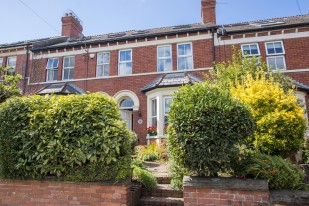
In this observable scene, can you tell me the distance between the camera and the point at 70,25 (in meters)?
17.8

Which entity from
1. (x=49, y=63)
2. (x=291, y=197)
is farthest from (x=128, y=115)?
(x=291, y=197)

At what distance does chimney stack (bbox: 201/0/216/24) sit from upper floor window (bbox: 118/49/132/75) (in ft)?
17.7

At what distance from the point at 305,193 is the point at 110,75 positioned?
11.7m

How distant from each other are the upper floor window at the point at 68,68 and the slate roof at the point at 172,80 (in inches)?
199

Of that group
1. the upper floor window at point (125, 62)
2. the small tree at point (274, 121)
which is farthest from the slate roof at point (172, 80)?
the small tree at point (274, 121)

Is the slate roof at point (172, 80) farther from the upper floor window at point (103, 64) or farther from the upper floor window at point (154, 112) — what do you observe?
the upper floor window at point (103, 64)

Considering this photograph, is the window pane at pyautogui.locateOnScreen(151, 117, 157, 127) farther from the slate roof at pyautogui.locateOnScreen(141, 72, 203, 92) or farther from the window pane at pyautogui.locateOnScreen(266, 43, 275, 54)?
the window pane at pyautogui.locateOnScreen(266, 43, 275, 54)

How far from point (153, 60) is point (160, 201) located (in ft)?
33.1

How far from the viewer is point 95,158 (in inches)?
155

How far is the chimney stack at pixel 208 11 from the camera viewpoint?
14671mm

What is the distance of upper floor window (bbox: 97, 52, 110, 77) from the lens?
13922mm

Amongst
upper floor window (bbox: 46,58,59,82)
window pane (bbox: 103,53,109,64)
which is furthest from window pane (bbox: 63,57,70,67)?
window pane (bbox: 103,53,109,64)

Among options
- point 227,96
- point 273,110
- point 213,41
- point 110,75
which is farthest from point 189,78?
point 227,96

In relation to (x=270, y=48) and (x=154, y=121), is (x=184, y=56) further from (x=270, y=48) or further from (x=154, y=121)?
(x=270, y=48)
